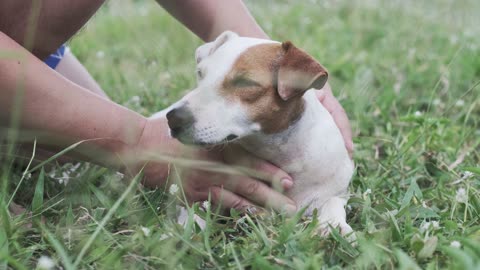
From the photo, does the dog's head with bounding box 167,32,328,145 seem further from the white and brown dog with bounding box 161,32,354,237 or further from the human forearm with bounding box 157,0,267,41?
the human forearm with bounding box 157,0,267,41

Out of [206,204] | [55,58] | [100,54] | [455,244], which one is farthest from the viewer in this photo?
[100,54]

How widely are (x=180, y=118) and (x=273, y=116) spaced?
0.27m

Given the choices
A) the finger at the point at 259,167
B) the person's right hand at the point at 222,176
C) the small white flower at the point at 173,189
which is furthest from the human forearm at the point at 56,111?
the finger at the point at 259,167

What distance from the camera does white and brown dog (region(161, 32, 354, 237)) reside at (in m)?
1.79

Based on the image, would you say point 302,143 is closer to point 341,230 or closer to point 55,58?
point 341,230

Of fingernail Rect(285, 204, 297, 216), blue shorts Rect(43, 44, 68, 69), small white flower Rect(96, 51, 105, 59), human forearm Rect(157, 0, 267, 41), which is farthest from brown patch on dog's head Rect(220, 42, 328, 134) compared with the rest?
small white flower Rect(96, 51, 105, 59)

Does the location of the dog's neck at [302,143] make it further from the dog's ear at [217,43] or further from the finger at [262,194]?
the dog's ear at [217,43]

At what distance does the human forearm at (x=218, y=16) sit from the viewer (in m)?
2.40

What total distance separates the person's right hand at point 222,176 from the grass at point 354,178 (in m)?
0.06

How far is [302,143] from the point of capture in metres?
2.00

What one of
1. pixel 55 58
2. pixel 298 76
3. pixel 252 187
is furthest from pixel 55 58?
pixel 298 76

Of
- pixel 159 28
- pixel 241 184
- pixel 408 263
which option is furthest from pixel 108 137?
pixel 159 28

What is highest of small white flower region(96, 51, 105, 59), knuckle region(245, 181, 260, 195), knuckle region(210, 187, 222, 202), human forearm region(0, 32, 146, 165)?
human forearm region(0, 32, 146, 165)

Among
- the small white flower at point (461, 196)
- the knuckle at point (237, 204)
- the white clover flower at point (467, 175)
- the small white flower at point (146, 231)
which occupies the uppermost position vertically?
the small white flower at point (146, 231)
